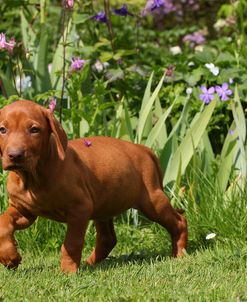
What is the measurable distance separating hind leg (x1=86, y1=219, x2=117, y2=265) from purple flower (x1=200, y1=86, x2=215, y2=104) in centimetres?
168

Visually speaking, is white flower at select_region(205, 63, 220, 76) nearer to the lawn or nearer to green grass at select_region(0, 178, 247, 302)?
green grass at select_region(0, 178, 247, 302)

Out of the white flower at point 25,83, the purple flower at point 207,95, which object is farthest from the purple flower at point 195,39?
the white flower at point 25,83

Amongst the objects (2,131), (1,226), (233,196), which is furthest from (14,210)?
(233,196)

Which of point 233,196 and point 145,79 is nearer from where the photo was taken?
point 233,196

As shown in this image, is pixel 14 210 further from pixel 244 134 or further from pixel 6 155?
pixel 244 134

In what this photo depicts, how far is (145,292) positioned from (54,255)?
1.74 m

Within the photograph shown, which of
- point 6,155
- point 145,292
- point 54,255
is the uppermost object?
point 6,155

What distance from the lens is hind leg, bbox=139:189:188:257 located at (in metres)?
5.54

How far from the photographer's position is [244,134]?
6.51 m

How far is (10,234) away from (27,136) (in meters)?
0.62

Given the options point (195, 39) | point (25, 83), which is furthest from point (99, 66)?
point (195, 39)

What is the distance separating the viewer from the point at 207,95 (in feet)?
22.8

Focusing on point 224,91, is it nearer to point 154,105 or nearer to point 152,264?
point 154,105

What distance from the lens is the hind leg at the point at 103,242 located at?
5578 millimetres
